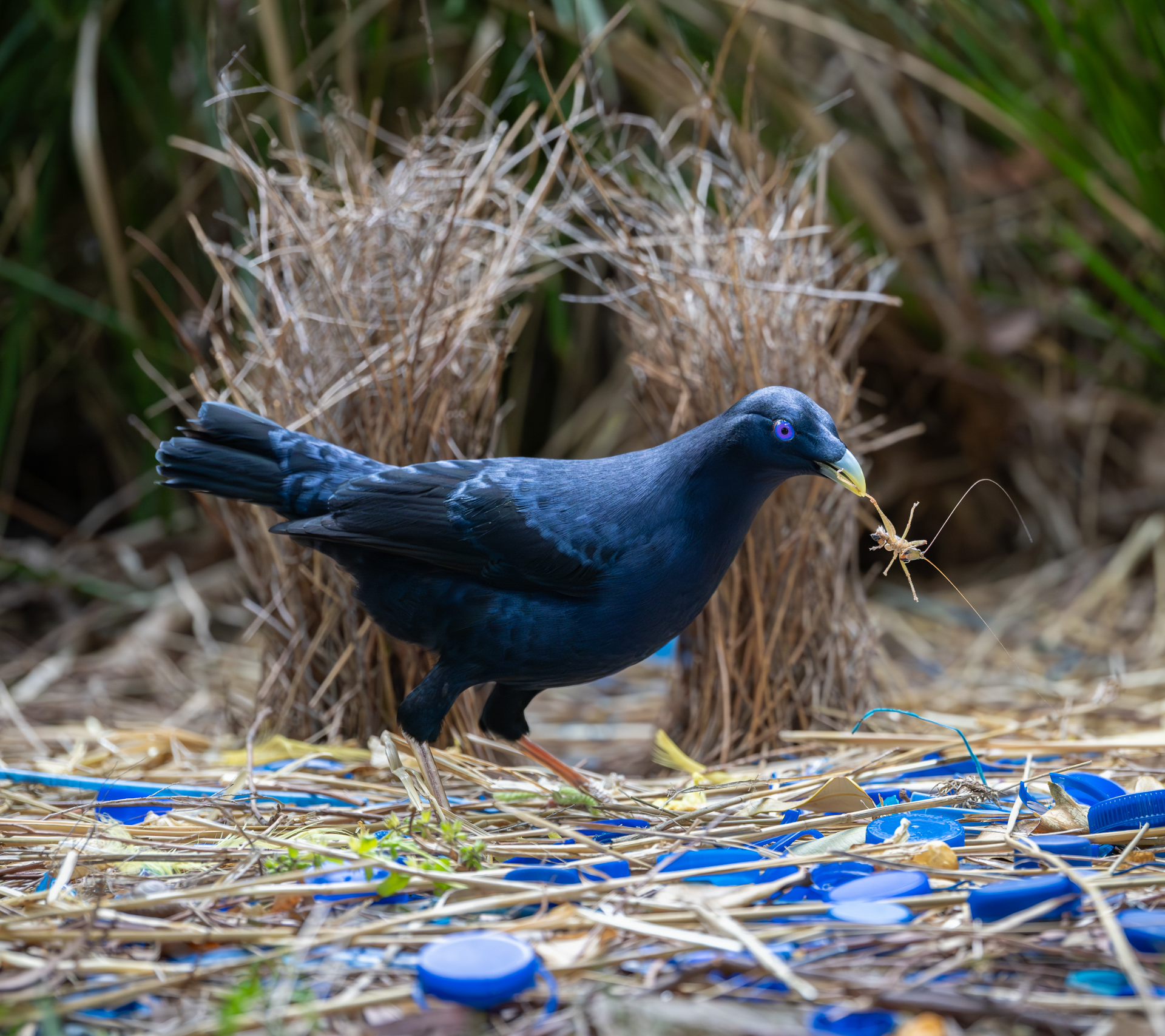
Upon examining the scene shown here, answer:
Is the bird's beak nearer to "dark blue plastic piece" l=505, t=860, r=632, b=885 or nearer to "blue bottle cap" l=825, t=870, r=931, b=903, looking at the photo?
"blue bottle cap" l=825, t=870, r=931, b=903

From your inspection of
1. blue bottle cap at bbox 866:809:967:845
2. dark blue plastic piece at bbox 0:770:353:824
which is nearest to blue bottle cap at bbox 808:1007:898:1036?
blue bottle cap at bbox 866:809:967:845

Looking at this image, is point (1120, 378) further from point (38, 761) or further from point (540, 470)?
point (38, 761)

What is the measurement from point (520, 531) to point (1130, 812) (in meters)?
1.21

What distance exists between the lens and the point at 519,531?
2195 mm

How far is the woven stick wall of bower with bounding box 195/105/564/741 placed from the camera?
271 cm

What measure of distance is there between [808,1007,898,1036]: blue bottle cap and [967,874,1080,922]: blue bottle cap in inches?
11.8

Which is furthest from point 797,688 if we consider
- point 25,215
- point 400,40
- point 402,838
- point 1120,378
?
point 25,215

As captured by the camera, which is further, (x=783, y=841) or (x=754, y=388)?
(x=754, y=388)

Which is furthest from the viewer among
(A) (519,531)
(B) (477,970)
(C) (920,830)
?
(A) (519,531)

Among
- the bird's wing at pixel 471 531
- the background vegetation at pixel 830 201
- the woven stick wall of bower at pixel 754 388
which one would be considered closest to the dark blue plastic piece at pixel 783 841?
the bird's wing at pixel 471 531

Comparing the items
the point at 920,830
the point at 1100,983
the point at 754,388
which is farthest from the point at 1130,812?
the point at 754,388

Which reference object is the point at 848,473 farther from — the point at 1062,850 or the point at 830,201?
the point at 830,201

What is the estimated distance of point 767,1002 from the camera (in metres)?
1.37

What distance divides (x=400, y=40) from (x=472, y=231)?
2187 mm
